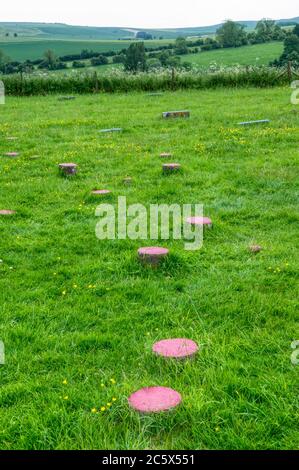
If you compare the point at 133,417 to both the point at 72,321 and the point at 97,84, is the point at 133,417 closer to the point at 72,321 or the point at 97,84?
the point at 72,321

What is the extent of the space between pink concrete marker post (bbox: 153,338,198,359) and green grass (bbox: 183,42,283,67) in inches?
2232

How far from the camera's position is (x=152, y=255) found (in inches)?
293

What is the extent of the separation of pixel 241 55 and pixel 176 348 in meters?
66.4

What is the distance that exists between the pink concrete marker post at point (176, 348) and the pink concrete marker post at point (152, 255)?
2150mm

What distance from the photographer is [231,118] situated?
61.5 feet

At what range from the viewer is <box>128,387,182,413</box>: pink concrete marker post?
4242 mm

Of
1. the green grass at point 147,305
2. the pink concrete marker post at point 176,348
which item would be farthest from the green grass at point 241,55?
the pink concrete marker post at point 176,348

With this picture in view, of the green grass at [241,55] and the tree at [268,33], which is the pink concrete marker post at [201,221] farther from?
the tree at [268,33]

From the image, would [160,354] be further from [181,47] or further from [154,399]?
[181,47]

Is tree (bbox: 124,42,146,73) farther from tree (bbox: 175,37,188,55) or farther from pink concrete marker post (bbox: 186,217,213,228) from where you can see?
pink concrete marker post (bbox: 186,217,213,228)

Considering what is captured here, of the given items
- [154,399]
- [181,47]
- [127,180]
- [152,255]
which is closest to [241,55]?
[181,47]

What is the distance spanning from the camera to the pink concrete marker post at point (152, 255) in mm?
7438

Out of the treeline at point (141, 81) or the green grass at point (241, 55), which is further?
the green grass at point (241, 55)

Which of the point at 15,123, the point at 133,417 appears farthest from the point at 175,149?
the point at 133,417
